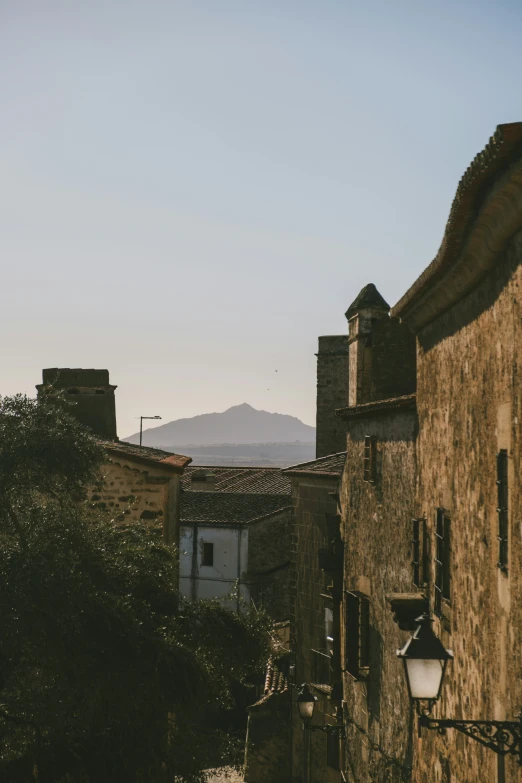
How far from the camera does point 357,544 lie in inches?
559

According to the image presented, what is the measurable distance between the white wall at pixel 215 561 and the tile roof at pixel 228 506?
461 millimetres

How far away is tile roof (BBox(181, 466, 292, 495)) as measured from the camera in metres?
46.4

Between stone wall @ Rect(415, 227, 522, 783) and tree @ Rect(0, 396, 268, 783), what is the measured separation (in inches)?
168

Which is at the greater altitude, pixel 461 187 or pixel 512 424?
pixel 461 187

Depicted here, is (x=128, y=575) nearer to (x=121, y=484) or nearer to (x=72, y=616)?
(x=72, y=616)

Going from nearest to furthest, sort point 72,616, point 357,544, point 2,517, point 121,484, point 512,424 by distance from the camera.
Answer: point 512,424, point 72,616, point 2,517, point 357,544, point 121,484

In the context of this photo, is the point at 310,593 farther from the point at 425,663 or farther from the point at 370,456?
the point at 425,663

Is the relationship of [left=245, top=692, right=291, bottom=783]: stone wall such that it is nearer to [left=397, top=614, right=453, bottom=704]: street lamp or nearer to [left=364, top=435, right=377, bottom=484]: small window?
[left=364, top=435, right=377, bottom=484]: small window

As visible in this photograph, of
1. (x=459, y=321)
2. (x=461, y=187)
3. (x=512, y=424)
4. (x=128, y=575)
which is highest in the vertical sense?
(x=461, y=187)

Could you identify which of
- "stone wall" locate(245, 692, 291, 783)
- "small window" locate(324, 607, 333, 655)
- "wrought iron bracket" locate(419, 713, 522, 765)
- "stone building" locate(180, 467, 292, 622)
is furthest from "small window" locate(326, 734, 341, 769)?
"stone building" locate(180, 467, 292, 622)

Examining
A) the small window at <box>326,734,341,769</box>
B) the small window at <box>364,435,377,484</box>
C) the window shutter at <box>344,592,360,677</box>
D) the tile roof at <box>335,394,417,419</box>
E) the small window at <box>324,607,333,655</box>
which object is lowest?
the small window at <box>326,734,341,769</box>

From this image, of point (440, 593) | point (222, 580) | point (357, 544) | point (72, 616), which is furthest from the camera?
point (222, 580)

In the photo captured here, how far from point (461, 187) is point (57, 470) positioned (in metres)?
8.52

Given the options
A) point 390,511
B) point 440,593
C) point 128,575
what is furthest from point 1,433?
point 440,593
